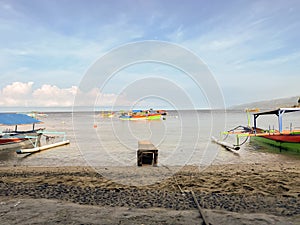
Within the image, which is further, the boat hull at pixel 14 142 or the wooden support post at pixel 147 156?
the boat hull at pixel 14 142

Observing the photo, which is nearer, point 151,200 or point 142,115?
point 151,200

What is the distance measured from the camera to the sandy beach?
5984 millimetres

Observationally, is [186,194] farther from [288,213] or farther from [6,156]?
[6,156]

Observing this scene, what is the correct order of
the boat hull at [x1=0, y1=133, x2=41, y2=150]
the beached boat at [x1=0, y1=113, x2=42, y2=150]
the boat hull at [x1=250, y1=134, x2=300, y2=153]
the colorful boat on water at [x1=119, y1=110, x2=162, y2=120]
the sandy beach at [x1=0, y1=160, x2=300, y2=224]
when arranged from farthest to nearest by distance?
1. the colorful boat on water at [x1=119, y1=110, x2=162, y2=120]
2. the beached boat at [x1=0, y1=113, x2=42, y2=150]
3. the boat hull at [x1=0, y1=133, x2=41, y2=150]
4. the boat hull at [x1=250, y1=134, x2=300, y2=153]
5. the sandy beach at [x1=0, y1=160, x2=300, y2=224]

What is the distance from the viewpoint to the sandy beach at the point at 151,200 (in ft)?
19.6

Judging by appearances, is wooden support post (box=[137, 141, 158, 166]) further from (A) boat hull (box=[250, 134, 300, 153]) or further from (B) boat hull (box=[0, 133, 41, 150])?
(A) boat hull (box=[250, 134, 300, 153])

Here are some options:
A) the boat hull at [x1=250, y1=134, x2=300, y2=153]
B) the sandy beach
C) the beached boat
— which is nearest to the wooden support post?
the sandy beach

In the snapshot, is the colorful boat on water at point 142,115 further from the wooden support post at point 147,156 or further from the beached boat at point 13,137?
the wooden support post at point 147,156

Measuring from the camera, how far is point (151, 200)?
755cm

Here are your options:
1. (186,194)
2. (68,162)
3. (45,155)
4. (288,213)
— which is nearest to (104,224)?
(186,194)

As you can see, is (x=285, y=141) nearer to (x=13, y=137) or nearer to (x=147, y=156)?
(x=147, y=156)

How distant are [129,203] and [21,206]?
298 centimetres

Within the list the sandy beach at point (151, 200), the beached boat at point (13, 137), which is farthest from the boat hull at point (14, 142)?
the sandy beach at point (151, 200)

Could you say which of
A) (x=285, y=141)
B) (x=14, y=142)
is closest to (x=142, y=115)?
(x=14, y=142)
